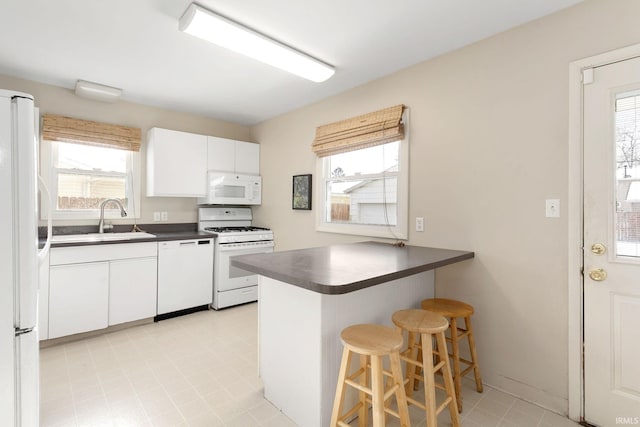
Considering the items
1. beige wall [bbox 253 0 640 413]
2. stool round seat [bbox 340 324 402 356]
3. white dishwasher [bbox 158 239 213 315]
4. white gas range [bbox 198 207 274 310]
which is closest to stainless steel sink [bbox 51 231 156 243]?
white dishwasher [bbox 158 239 213 315]

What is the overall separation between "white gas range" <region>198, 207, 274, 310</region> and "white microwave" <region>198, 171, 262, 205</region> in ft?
0.97

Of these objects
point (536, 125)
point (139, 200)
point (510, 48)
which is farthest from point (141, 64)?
point (536, 125)

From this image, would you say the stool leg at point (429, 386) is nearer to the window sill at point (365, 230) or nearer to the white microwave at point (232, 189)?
the window sill at point (365, 230)

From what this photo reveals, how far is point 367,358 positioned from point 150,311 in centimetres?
258

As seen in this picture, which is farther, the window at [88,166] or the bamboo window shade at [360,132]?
the window at [88,166]

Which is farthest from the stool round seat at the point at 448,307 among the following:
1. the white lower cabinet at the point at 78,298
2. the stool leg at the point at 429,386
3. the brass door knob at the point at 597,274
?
the white lower cabinet at the point at 78,298

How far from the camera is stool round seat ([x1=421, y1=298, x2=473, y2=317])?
2.01 metres

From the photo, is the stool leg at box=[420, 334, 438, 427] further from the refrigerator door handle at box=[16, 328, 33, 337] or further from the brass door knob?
the refrigerator door handle at box=[16, 328, 33, 337]

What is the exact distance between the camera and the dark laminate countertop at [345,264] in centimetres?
145

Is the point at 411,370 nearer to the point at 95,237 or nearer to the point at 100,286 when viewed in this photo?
the point at 100,286

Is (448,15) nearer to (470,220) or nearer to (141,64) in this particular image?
(470,220)

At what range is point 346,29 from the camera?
2.14 meters

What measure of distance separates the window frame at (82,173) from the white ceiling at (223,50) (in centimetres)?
74

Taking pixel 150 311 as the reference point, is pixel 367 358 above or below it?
above
